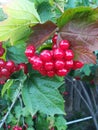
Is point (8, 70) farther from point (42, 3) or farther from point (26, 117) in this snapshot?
point (26, 117)

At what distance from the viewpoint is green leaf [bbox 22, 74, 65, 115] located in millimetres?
630

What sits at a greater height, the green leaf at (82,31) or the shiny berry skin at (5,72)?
the green leaf at (82,31)

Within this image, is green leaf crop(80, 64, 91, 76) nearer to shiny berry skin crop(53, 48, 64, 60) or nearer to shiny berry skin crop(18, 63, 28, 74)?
shiny berry skin crop(18, 63, 28, 74)

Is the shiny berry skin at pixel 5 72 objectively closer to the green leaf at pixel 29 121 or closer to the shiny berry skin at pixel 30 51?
the shiny berry skin at pixel 30 51

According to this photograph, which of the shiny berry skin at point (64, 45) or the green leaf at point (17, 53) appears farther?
the green leaf at point (17, 53)

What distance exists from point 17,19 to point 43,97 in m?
0.17

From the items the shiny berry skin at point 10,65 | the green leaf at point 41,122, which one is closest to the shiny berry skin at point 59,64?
the shiny berry skin at point 10,65

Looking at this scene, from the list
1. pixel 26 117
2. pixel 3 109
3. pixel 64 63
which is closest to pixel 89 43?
pixel 64 63

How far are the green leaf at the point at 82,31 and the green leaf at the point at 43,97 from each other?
0.11m

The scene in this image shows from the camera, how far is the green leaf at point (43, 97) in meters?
0.63

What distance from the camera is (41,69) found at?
0.58 metres

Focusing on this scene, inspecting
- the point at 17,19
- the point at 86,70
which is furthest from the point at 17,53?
the point at 86,70

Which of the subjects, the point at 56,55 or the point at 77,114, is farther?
the point at 77,114

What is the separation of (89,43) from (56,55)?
2.7 inches
